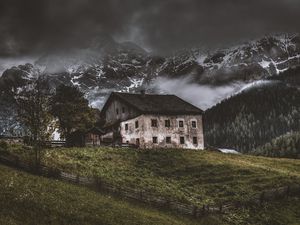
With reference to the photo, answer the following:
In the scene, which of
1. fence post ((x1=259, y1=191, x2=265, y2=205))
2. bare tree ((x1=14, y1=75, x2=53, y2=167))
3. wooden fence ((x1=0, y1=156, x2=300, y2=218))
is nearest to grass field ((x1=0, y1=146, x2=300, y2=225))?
fence post ((x1=259, y1=191, x2=265, y2=205))

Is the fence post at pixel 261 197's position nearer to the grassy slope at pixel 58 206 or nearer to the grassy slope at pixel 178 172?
the grassy slope at pixel 178 172

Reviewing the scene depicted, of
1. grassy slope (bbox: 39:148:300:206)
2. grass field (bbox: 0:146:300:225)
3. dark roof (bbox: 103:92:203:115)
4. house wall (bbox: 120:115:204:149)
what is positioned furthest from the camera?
dark roof (bbox: 103:92:203:115)

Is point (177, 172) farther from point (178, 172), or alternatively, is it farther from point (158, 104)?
point (158, 104)

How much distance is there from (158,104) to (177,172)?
95.8 feet

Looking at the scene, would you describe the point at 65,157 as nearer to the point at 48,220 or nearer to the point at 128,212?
the point at 128,212

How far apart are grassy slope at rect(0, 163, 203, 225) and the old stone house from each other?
128 ft

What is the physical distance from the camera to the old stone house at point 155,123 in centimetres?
8062

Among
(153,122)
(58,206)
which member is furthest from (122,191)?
(153,122)

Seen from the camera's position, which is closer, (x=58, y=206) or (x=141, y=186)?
(x=58, y=206)

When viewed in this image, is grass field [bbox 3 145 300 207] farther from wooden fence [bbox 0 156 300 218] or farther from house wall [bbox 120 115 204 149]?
house wall [bbox 120 115 204 149]

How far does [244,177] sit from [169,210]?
1683 centimetres

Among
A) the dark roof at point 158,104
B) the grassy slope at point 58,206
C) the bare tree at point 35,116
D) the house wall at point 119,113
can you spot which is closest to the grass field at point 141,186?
the grassy slope at point 58,206

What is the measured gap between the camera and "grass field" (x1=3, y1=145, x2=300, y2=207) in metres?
48.4

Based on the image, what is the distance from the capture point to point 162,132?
3194 inches
